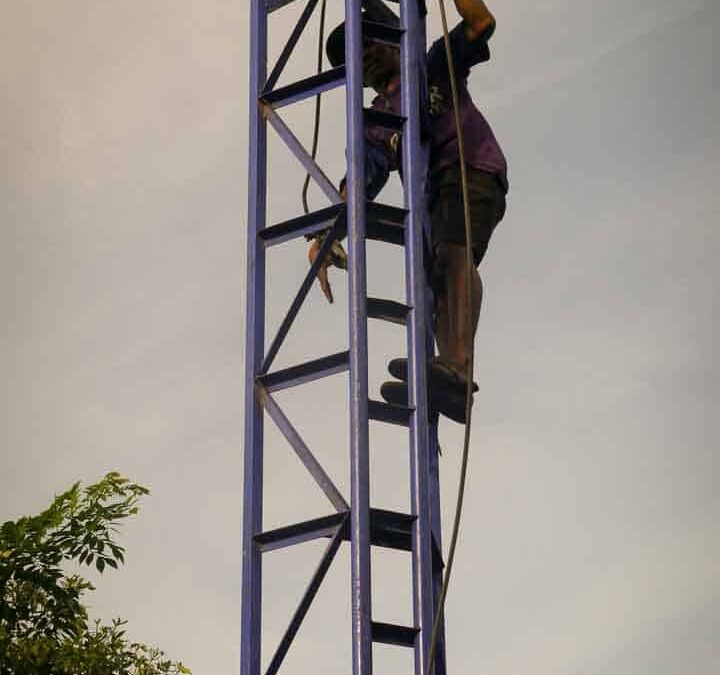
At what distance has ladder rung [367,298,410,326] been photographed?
8.26 meters

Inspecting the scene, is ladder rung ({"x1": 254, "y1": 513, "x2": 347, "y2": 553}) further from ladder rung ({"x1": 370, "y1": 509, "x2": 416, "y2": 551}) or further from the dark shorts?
the dark shorts

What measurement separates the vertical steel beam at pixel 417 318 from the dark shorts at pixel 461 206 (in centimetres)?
15

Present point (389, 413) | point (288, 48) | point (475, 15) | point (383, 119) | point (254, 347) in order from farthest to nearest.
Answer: point (288, 48) → point (475, 15) → point (383, 119) → point (254, 347) → point (389, 413)

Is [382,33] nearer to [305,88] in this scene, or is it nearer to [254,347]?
[305,88]

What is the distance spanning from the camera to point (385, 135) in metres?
8.87

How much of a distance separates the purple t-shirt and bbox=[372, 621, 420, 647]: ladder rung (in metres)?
2.46

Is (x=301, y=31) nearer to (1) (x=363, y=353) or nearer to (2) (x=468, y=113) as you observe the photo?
(2) (x=468, y=113)

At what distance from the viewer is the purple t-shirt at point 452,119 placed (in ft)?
29.0

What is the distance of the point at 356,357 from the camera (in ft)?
26.0

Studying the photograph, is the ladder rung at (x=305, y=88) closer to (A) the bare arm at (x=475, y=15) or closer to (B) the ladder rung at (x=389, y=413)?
(A) the bare arm at (x=475, y=15)

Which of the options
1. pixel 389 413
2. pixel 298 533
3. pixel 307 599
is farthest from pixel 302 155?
pixel 307 599

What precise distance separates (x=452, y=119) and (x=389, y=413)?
1763 mm

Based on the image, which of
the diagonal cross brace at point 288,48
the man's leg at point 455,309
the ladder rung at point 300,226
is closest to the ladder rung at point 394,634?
the man's leg at point 455,309

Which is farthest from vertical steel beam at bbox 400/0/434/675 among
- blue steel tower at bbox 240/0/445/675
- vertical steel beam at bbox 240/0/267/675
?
vertical steel beam at bbox 240/0/267/675
